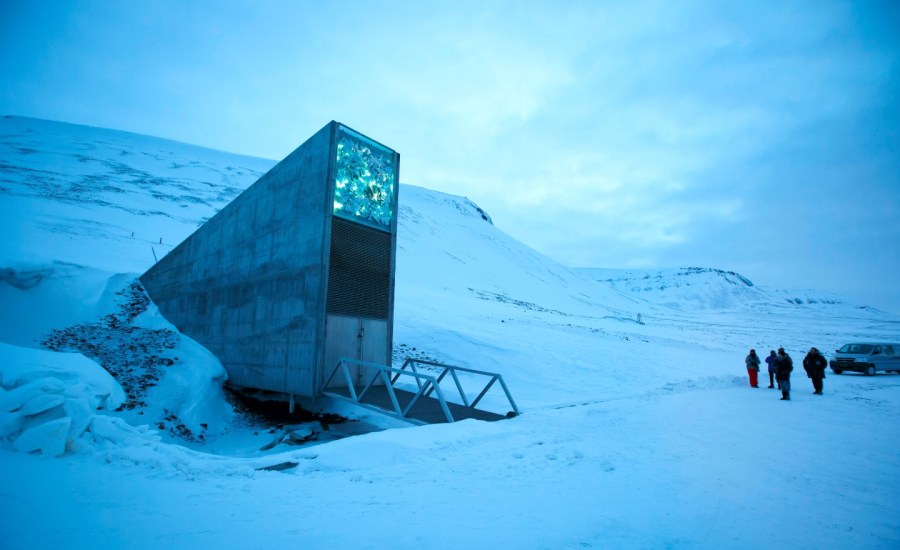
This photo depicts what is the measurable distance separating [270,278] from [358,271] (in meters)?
2.64

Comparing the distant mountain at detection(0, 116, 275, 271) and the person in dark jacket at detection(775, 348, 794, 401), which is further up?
the distant mountain at detection(0, 116, 275, 271)

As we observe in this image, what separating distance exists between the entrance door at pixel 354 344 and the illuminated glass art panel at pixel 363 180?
2.59 meters

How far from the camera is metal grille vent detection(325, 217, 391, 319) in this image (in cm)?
1012

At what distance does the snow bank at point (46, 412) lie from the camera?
4109mm

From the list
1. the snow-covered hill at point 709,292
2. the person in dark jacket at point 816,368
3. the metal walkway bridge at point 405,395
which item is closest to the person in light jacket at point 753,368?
the person in dark jacket at point 816,368

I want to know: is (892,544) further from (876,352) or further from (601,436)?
(876,352)

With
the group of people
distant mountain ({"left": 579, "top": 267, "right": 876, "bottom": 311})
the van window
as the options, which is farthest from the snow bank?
distant mountain ({"left": 579, "top": 267, "right": 876, "bottom": 311})

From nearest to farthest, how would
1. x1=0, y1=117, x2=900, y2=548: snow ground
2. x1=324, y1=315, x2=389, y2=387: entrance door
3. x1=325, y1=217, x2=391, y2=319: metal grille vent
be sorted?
1. x1=0, y1=117, x2=900, y2=548: snow ground
2. x1=324, y1=315, x2=389, y2=387: entrance door
3. x1=325, y1=217, x2=391, y2=319: metal grille vent

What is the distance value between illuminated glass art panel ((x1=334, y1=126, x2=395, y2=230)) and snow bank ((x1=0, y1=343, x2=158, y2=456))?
6.05 metres

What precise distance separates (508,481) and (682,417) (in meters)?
5.88

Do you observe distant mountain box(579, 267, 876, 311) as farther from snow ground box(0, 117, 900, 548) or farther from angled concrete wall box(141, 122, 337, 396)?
angled concrete wall box(141, 122, 337, 396)

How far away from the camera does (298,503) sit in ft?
12.7

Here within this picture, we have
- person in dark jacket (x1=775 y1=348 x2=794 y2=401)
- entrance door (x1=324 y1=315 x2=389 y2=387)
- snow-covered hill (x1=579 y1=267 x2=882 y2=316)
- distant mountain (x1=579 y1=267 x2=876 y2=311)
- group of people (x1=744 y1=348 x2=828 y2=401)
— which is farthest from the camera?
distant mountain (x1=579 y1=267 x2=876 y2=311)

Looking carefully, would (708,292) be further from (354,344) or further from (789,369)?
(354,344)
